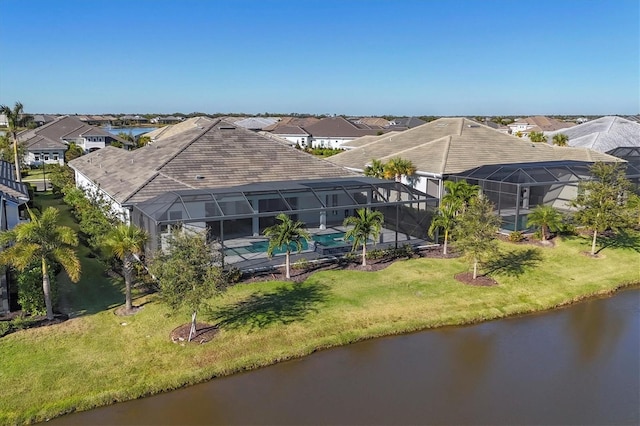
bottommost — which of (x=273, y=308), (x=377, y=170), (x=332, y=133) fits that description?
(x=273, y=308)

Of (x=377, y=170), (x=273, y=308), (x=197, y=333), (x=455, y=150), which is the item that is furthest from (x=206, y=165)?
(x=455, y=150)

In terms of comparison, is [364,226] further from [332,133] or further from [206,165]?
[332,133]

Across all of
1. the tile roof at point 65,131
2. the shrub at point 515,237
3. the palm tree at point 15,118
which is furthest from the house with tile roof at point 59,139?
the shrub at point 515,237

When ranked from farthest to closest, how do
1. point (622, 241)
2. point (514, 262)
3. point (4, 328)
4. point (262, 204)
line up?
point (622, 241) < point (262, 204) < point (514, 262) < point (4, 328)

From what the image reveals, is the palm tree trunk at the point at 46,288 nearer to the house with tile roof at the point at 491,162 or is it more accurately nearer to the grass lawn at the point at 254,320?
the grass lawn at the point at 254,320

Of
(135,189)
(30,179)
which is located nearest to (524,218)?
(135,189)

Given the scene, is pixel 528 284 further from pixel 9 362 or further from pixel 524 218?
pixel 9 362
